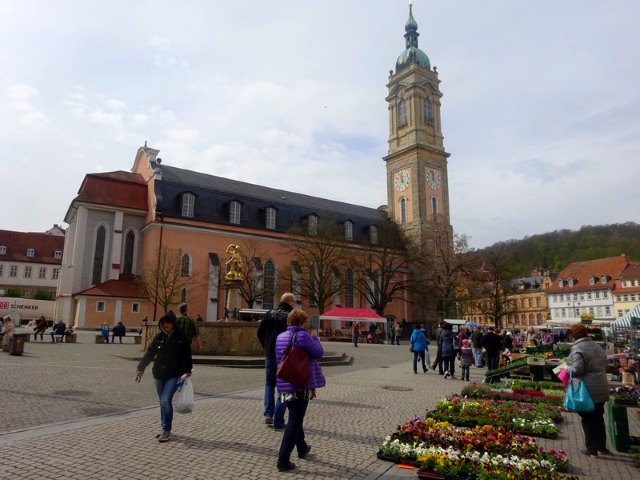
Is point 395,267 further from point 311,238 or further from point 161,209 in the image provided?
point 161,209

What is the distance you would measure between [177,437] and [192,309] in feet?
122

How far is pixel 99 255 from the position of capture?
139 feet

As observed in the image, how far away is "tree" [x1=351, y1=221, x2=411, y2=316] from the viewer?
4794 centimetres

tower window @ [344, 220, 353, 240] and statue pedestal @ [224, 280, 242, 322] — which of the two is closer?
statue pedestal @ [224, 280, 242, 322]

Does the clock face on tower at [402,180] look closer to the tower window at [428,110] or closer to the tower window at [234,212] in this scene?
the tower window at [428,110]

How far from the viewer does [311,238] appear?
45.8 metres

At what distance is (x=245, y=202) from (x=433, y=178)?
78.9 ft

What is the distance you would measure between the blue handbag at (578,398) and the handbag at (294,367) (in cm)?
372

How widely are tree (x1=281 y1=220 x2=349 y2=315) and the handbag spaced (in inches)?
1524

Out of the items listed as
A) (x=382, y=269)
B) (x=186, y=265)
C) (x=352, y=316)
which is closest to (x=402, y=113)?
(x=382, y=269)

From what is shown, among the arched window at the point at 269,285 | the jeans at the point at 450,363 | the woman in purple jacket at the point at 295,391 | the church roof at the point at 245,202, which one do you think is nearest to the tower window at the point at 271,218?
the church roof at the point at 245,202

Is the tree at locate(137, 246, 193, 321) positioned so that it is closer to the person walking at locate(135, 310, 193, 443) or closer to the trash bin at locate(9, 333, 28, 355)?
the trash bin at locate(9, 333, 28, 355)

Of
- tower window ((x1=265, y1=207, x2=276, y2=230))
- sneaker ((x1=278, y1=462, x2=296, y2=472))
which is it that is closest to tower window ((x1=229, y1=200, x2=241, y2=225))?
tower window ((x1=265, y1=207, x2=276, y2=230))

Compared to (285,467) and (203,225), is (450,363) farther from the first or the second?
(203,225)
